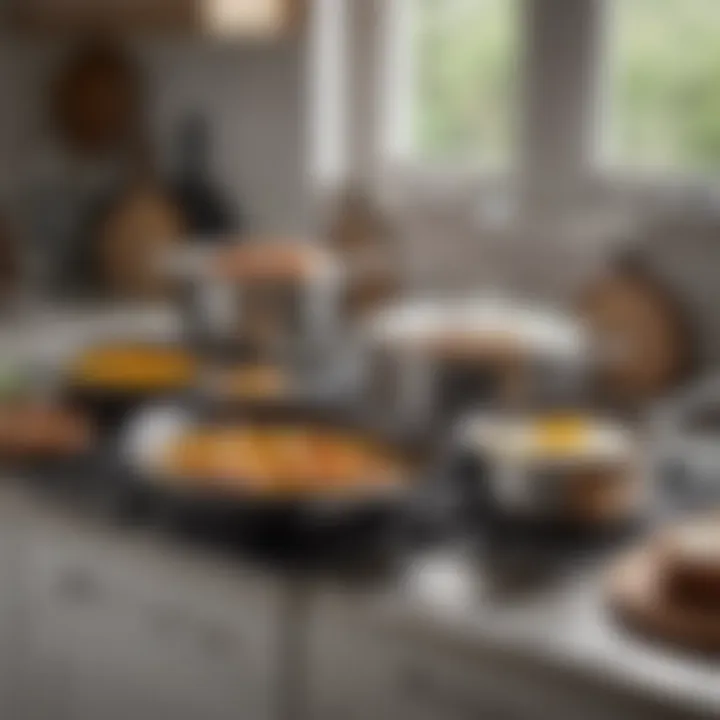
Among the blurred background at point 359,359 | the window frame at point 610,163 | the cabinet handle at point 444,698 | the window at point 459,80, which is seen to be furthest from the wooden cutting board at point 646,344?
the cabinet handle at point 444,698

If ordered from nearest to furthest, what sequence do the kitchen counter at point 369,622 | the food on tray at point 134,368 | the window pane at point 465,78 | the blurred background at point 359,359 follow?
the kitchen counter at point 369,622
the blurred background at point 359,359
the food on tray at point 134,368
the window pane at point 465,78

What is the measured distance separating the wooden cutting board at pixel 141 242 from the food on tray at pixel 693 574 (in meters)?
1.40

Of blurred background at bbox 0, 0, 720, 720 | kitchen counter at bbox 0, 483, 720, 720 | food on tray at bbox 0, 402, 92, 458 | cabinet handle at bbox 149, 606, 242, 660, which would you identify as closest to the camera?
kitchen counter at bbox 0, 483, 720, 720

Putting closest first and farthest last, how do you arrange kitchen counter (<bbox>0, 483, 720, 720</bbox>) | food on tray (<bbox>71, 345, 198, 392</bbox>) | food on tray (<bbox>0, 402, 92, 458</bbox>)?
kitchen counter (<bbox>0, 483, 720, 720</bbox>) → food on tray (<bbox>0, 402, 92, 458</bbox>) → food on tray (<bbox>71, 345, 198, 392</bbox>)

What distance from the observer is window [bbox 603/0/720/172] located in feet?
7.29

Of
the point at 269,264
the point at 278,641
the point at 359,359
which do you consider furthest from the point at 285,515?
the point at 269,264

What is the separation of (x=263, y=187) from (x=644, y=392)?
2.71 ft

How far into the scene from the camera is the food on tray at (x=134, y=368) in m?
2.07

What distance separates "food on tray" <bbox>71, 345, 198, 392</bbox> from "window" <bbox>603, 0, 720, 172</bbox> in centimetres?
65

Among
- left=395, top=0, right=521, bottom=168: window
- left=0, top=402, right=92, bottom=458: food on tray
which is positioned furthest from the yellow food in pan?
left=395, top=0, right=521, bottom=168: window

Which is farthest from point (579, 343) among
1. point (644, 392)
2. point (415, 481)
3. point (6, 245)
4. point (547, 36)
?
point (6, 245)

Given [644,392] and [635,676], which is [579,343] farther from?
[635,676]

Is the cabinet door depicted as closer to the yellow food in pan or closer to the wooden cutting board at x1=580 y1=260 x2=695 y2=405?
the yellow food in pan

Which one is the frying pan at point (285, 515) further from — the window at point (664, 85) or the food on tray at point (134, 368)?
the window at point (664, 85)
